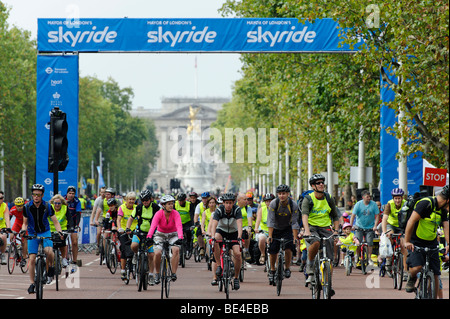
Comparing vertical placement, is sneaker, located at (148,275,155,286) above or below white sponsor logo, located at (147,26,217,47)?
below

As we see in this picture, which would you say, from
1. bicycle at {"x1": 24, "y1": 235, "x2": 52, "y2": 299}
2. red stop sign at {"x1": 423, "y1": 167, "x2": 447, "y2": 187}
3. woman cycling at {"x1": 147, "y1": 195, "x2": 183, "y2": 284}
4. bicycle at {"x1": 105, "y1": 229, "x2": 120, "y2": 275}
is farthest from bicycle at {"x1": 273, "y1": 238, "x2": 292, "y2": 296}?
red stop sign at {"x1": 423, "y1": 167, "x2": 447, "y2": 187}

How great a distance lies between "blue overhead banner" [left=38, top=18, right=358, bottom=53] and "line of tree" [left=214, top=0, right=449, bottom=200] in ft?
2.54

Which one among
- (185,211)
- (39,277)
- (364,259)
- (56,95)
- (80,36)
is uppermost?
(80,36)

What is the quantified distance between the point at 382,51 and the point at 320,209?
8.01 metres

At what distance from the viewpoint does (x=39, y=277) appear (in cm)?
1459

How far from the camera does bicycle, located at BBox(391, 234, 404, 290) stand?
1739 centimetres

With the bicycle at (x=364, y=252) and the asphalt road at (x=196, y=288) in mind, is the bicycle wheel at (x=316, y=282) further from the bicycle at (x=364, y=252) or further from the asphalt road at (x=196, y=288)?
the bicycle at (x=364, y=252)

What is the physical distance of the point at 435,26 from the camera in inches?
766

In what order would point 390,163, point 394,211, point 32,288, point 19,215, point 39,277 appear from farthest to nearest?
point 390,163
point 19,215
point 394,211
point 32,288
point 39,277

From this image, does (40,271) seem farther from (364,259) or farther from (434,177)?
(434,177)

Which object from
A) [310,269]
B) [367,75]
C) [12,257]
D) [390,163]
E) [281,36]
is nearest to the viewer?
[310,269]

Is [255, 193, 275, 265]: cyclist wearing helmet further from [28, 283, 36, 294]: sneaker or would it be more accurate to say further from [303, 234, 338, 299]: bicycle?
[28, 283, 36, 294]: sneaker

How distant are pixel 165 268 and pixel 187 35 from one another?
41.6 feet

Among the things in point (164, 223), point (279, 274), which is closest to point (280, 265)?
point (279, 274)
